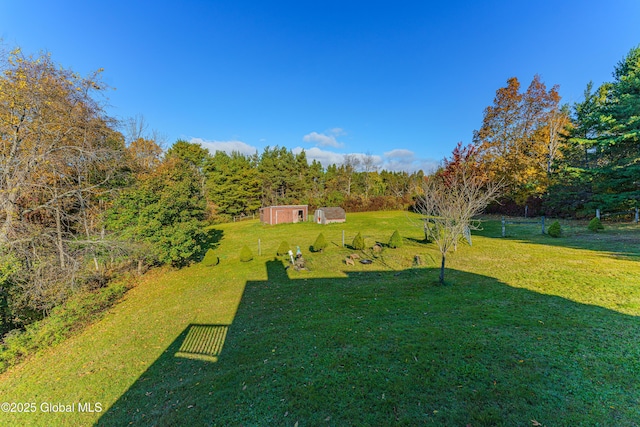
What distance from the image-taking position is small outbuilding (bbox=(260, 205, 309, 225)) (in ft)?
101

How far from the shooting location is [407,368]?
435cm

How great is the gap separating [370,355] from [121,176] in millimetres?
14766

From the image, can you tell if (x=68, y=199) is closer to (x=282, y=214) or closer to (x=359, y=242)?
(x=359, y=242)

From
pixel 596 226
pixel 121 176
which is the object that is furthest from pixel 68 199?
pixel 596 226

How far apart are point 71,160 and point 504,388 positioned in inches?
519

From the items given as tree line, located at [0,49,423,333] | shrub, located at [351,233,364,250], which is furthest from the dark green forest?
shrub, located at [351,233,364,250]

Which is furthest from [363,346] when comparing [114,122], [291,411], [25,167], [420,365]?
[114,122]

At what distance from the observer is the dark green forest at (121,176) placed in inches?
309

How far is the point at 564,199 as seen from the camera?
20.8 meters

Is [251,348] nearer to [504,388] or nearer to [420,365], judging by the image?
[420,365]

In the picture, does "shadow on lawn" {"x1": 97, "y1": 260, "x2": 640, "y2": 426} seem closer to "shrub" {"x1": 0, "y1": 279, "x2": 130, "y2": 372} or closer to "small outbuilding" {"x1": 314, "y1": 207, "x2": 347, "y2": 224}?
"shrub" {"x1": 0, "y1": 279, "x2": 130, "y2": 372}

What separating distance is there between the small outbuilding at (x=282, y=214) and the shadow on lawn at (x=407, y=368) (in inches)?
934

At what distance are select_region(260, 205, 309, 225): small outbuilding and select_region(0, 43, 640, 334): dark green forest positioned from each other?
8601mm

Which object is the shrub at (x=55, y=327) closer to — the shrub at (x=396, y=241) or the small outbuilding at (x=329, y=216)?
the shrub at (x=396, y=241)
